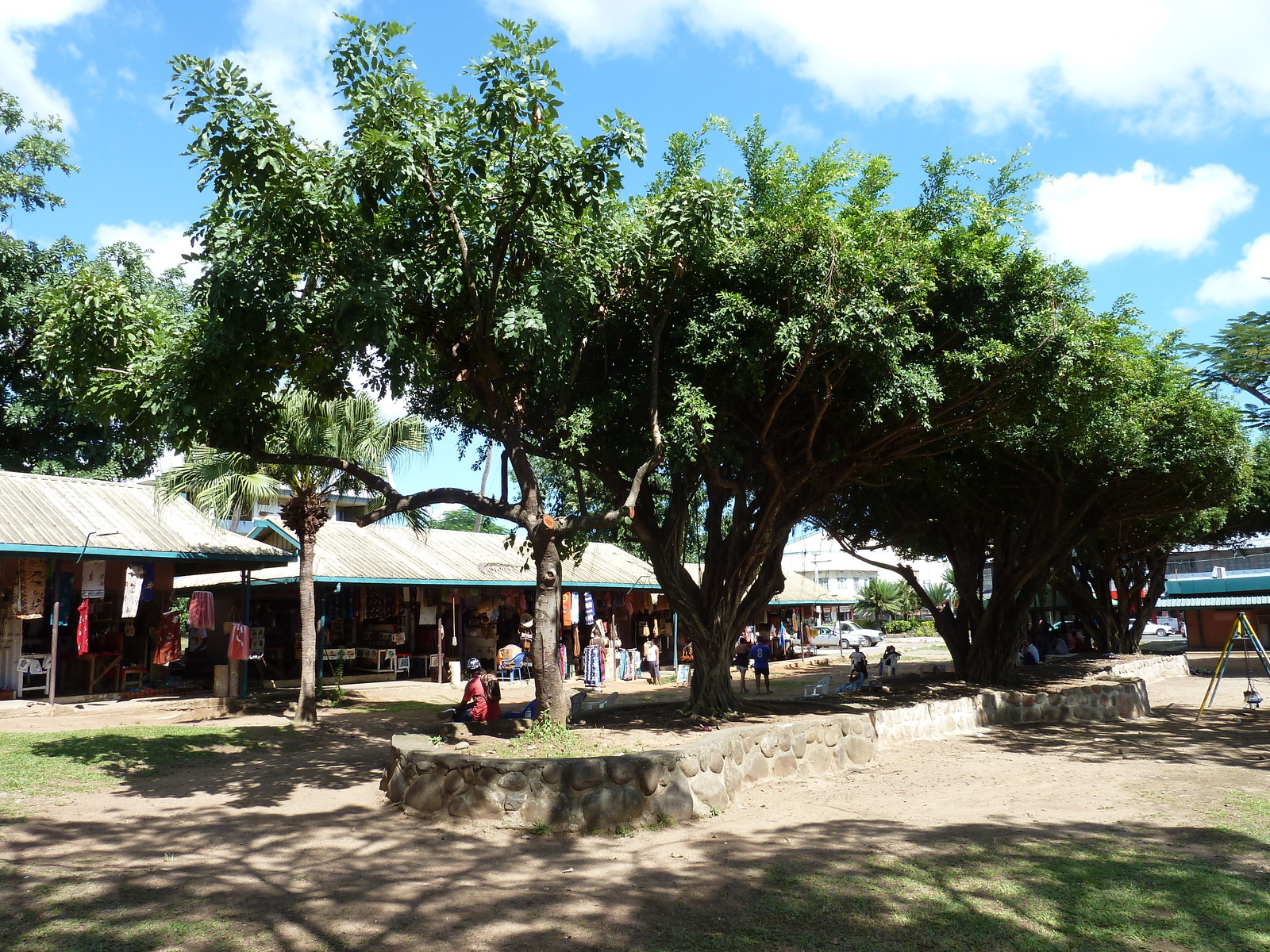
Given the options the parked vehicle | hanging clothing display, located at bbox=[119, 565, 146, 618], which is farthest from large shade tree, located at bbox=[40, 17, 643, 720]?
the parked vehicle

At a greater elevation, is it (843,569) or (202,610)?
(843,569)

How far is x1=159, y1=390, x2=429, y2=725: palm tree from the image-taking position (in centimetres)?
1546

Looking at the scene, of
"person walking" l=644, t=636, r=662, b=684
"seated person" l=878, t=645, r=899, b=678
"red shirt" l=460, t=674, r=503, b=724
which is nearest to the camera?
"red shirt" l=460, t=674, r=503, b=724

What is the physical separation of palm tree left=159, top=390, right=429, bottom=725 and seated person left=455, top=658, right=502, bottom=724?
218 inches

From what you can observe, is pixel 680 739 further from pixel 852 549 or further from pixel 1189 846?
pixel 852 549

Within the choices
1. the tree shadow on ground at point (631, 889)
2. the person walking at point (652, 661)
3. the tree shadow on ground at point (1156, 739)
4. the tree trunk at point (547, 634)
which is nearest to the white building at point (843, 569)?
the person walking at point (652, 661)

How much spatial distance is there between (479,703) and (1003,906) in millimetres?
6810

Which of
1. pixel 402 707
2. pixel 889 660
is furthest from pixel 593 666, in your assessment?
pixel 889 660

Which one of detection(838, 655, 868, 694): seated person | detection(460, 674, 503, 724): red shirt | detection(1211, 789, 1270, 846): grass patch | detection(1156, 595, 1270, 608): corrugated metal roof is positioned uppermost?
detection(1156, 595, 1270, 608): corrugated metal roof

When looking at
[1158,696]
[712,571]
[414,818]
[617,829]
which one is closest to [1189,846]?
[617,829]

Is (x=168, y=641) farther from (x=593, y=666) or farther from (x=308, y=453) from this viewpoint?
(x=593, y=666)

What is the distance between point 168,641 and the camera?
18.1m

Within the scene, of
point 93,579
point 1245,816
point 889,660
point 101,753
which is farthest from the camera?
point 889,660

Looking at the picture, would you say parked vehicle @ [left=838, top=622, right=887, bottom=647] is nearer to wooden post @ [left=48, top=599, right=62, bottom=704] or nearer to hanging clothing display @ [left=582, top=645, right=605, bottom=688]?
hanging clothing display @ [left=582, top=645, right=605, bottom=688]
